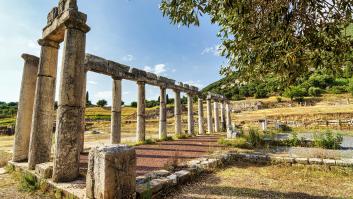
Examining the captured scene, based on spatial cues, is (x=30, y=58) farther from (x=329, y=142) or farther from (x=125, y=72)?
(x=329, y=142)

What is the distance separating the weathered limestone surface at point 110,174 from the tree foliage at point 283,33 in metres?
2.98

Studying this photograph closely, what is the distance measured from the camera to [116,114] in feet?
41.8

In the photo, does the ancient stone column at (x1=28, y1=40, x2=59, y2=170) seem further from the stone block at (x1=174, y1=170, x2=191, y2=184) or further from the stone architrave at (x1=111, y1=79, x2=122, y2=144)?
the stone architrave at (x1=111, y1=79, x2=122, y2=144)

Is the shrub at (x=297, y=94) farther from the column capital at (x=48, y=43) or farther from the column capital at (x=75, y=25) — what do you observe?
the column capital at (x=75, y=25)

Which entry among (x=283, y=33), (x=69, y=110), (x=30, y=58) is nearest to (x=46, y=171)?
(x=69, y=110)

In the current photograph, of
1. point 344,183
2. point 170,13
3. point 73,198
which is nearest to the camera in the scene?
point 73,198

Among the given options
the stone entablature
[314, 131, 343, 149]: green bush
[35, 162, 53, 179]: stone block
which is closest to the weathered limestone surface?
[35, 162, 53, 179]: stone block

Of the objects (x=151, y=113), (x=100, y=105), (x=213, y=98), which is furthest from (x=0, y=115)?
(x=213, y=98)

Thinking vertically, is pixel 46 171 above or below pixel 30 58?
below

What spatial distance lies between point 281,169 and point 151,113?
45.3m

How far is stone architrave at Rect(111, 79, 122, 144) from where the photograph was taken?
12.4 metres

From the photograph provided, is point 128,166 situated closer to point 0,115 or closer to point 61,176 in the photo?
point 61,176

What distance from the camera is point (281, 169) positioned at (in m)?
7.60

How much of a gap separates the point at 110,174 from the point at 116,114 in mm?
8886
